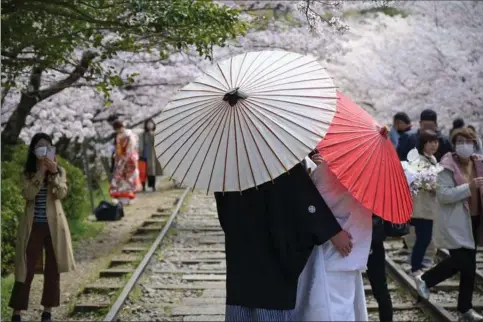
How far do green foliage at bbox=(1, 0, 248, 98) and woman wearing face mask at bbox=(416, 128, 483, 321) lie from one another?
222 cm

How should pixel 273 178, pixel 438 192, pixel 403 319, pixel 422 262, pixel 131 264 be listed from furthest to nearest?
pixel 131 264
pixel 422 262
pixel 403 319
pixel 438 192
pixel 273 178

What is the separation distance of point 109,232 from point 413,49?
6.55 m

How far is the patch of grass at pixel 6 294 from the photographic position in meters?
7.40

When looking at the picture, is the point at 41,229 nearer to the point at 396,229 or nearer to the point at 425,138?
the point at 396,229

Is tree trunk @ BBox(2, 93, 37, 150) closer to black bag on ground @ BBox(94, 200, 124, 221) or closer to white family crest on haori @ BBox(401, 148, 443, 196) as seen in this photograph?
black bag on ground @ BBox(94, 200, 124, 221)

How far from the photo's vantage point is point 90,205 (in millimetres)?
15375

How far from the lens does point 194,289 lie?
8844mm

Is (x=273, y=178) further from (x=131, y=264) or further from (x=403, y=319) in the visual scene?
(x=131, y=264)

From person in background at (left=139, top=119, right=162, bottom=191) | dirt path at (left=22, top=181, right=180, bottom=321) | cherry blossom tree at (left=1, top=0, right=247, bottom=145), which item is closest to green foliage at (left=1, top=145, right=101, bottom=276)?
dirt path at (left=22, top=181, right=180, bottom=321)

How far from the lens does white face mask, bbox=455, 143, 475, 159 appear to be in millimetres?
6086

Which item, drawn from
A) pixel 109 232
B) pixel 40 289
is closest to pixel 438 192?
pixel 40 289

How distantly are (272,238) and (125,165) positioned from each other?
11715mm

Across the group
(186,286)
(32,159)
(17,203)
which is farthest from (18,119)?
(32,159)

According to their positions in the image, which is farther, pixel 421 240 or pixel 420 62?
pixel 420 62
